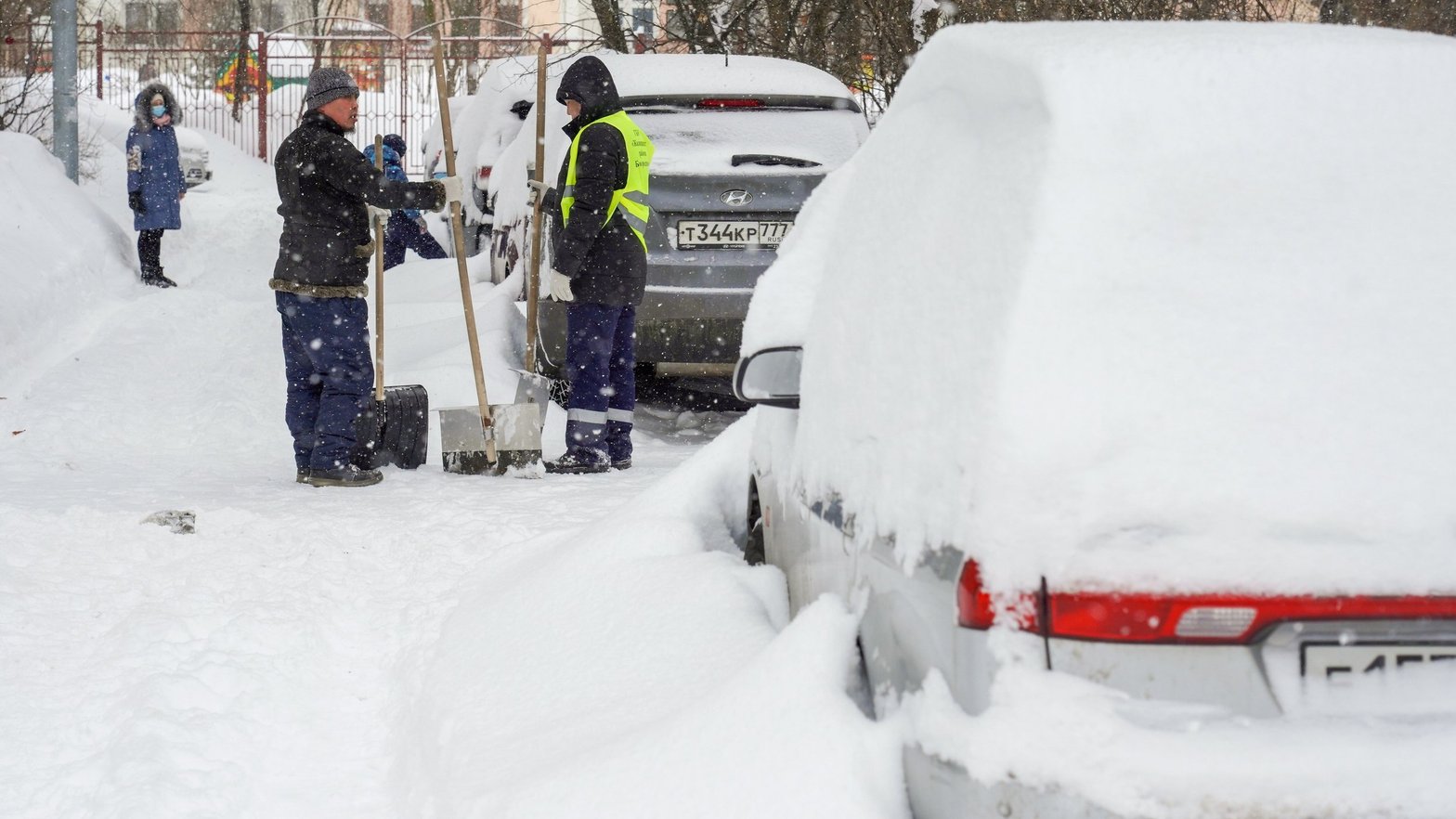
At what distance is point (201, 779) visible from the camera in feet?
11.3

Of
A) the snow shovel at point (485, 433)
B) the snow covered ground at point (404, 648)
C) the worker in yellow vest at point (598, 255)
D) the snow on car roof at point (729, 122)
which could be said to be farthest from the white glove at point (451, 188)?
the snow covered ground at point (404, 648)

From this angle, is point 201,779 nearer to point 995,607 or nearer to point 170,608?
point 170,608

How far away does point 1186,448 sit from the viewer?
6.81 feet

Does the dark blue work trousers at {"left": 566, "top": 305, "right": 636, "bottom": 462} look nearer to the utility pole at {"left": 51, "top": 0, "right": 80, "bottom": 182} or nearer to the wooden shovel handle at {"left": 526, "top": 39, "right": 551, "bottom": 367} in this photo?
the wooden shovel handle at {"left": 526, "top": 39, "right": 551, "bottom": 367}

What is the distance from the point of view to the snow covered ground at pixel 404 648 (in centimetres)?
270

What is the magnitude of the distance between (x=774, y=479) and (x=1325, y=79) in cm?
164

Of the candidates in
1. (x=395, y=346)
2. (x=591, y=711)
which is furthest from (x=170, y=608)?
(x=395, y=346)

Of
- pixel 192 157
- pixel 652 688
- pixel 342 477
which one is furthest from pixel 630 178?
Answer: pixel 192 157

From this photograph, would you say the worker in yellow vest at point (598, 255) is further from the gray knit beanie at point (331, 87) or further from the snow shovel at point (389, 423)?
the gray knit beanie at point (331, 87)

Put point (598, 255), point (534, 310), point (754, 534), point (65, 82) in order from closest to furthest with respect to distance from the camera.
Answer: point (754, 534), point (598, 255), point (534, 310), point (65, 82)

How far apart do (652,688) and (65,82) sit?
13340 millimetres

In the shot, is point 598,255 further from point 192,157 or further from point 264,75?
point 264,75

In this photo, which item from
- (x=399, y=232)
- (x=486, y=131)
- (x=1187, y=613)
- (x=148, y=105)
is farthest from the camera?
(x=148, y=105)

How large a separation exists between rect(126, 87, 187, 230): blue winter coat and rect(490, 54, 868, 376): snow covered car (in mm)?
7224
